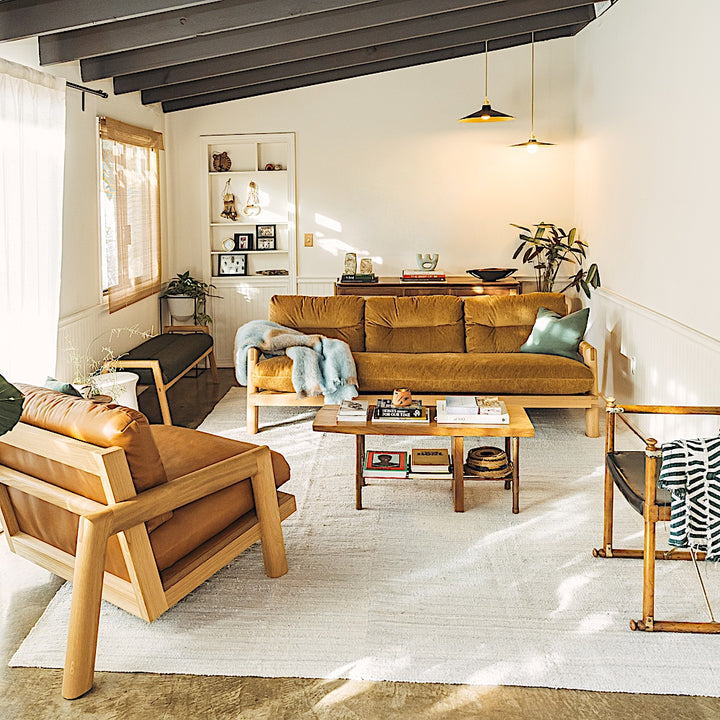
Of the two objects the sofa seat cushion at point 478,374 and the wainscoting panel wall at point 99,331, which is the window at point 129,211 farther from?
the sofa seat cushion at point 478,374

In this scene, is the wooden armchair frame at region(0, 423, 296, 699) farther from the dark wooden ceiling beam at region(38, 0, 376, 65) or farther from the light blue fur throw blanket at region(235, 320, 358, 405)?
the dark wooden ceiling beam at region(38, 0, 376, 65)

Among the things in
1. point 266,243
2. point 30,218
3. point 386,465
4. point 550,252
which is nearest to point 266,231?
point 266,243

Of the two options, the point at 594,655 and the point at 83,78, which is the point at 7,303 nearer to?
the point at 83,78

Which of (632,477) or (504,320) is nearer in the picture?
(632,477)

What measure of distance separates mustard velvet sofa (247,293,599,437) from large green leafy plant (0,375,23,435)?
9.73ft

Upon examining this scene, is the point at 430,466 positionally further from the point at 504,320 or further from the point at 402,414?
the point at 504,320

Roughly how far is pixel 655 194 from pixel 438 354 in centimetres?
168

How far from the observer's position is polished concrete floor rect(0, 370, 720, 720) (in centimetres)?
242

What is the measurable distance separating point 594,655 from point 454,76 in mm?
5900

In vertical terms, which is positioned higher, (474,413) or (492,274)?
(492,274)

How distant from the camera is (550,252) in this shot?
7164mm

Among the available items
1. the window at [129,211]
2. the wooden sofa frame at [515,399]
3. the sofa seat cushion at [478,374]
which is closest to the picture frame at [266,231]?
the window at [129,211]

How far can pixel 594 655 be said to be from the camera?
270 centimetres

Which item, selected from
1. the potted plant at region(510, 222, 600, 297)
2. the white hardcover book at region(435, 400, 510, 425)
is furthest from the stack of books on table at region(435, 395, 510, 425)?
the potted plant at region(510, 222, 600, 297)
